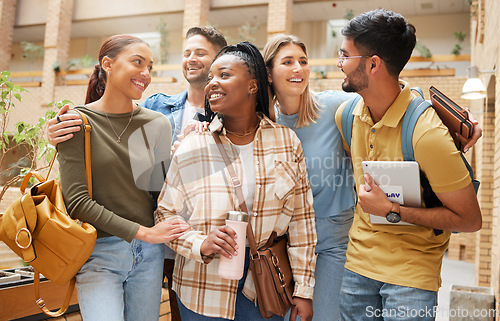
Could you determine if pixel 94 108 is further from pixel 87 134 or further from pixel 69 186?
pixel 69 186

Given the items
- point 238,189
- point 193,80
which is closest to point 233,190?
point 238,189

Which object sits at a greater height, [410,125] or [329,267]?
[410,125]

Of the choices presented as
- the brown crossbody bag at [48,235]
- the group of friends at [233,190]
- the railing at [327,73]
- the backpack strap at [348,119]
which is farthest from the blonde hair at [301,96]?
the railing at [327,73]

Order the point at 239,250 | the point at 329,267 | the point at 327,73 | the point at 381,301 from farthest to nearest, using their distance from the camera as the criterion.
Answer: the point at 327,73
the point at 329,267
the point at 381,301
the point at 239,250

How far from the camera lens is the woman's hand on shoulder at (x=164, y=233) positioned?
5.13 ft

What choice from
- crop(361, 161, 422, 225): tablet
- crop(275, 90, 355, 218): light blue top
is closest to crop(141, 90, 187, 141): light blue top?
crop(275, 90, 355, 218): light blue top

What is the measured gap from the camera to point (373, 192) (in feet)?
5.18

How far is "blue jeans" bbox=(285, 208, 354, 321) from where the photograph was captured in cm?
199

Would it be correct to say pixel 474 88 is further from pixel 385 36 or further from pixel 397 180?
pixel 397 180

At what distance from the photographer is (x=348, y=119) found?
1868 millimetres

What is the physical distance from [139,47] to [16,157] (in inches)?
566

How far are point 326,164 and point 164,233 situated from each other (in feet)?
2.62

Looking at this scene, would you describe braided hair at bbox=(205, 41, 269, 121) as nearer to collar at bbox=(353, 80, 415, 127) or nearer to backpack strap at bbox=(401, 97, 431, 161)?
collar at bbox=(353, 80, 415, 127)

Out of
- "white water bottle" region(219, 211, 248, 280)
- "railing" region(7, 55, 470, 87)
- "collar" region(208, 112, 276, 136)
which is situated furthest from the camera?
"railing" region(7, 55, 470, 87)
